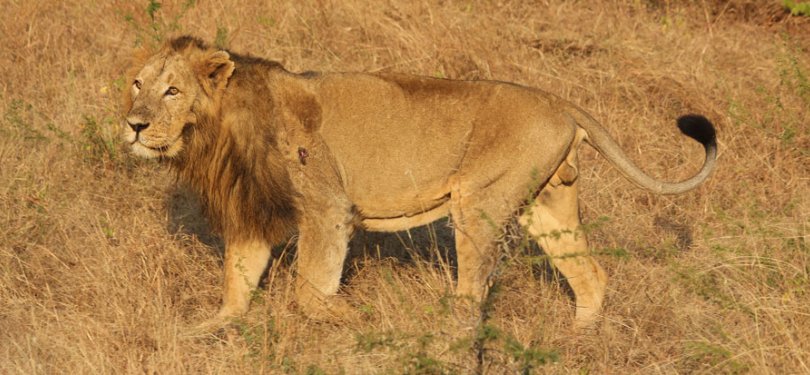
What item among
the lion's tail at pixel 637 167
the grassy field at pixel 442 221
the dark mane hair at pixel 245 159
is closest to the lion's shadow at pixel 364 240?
the grassy field at pixel 442 221

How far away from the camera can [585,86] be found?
24.5 feet

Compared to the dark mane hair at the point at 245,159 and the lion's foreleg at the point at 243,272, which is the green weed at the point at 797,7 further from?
the lion's foreleg at the point at 243,272

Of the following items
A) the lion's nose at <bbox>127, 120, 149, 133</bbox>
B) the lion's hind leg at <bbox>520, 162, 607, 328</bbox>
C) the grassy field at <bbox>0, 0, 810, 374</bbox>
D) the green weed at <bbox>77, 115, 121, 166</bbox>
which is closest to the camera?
the grassy field at <bbox>0, 0, 810, 374</bbox>

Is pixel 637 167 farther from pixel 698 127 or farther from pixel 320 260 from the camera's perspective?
pixel 320 260

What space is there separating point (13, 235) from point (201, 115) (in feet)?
5.02

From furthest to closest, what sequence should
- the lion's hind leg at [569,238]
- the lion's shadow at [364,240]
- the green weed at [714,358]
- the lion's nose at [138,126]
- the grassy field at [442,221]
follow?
the lion's shadow at [364,240] < the lion's hind leg at [569,238] < the lion's nose at [138,126] < the grassy field at [442,221] < the green weed at [714,358]

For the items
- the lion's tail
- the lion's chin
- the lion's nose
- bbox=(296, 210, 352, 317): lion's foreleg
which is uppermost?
the lion's nose

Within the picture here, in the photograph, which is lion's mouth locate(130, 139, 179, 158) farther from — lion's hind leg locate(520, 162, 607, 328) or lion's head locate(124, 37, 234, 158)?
lion's hind leg locate(520, 162, 607, 328)

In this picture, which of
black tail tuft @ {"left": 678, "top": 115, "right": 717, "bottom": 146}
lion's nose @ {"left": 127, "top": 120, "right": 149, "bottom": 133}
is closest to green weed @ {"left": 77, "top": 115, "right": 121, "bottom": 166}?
lion's nose @ {"left": 127, "top": 120, "right": 149, "bottom": 133}

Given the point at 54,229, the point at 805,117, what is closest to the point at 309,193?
the point at 54,229

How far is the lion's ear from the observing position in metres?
4.75

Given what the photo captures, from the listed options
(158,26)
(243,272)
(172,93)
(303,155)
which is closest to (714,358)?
(303,155)

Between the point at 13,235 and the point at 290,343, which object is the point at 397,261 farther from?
the point at 13,235

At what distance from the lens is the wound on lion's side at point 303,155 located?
191 inches
